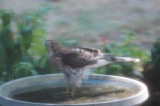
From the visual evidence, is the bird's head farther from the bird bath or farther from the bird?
the bird bath

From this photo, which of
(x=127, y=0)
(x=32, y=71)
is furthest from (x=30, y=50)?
(x=127, y=0)

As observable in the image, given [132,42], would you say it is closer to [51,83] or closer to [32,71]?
[32,71]

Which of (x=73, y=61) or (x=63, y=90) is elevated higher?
(x=73, y=61)

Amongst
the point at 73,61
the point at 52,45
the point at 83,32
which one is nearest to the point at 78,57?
the point at 73,61

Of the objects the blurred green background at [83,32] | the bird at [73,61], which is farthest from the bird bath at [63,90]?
the blurred green background at [83,32]

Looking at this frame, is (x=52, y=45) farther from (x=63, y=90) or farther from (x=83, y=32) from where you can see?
(x=83, y=32)

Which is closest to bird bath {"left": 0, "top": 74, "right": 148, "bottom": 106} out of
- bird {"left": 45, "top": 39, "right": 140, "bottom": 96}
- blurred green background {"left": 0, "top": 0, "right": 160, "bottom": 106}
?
bird {"left": 45, "top": 39, "right": 140, "bottom": 96}

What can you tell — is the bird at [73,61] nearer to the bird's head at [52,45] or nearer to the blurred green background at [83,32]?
the bird's head at [52,45]
